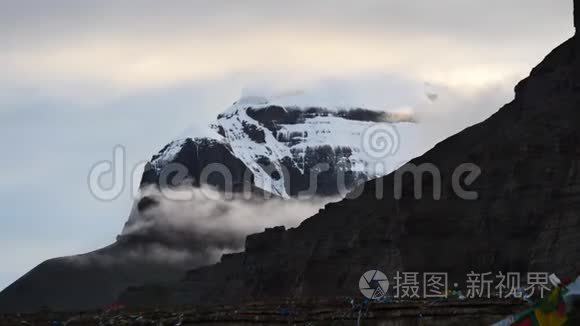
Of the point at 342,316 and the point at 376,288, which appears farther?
the point at 376,288

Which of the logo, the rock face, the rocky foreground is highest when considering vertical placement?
the rock face

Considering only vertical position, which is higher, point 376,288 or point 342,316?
point 376,288

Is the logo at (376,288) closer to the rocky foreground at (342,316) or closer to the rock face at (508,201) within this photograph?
the rocky foreground at (342,316)

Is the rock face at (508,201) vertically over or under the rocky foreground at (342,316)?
over

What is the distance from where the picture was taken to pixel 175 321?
9350 cm

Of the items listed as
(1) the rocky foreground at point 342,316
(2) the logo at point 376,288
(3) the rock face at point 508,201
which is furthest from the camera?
(3) the rock face at point 508,201

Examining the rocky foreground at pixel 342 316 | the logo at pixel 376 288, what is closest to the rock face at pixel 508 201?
the logo at pixel 376 288

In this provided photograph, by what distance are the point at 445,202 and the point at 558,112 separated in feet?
55.3

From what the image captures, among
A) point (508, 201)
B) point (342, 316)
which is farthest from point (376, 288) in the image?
point (508, 201)

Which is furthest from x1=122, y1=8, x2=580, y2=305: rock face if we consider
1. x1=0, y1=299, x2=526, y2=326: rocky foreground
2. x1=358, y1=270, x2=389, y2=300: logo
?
x1=0, y1=299, x2=526, y2=326: rocky foreground

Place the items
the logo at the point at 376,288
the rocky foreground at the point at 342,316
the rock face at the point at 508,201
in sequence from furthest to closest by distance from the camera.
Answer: the rock face at the point at 508,201, the logo at the point at 376,288, the rocky foreground at the point at 342,316

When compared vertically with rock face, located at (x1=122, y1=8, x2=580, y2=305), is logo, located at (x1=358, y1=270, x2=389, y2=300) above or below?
below

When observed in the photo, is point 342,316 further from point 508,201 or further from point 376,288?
point 508,201

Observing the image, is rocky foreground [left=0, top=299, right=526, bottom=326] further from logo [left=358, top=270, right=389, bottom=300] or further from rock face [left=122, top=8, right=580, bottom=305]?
rock face [left=122, top=8, right=580, bottom=305]
